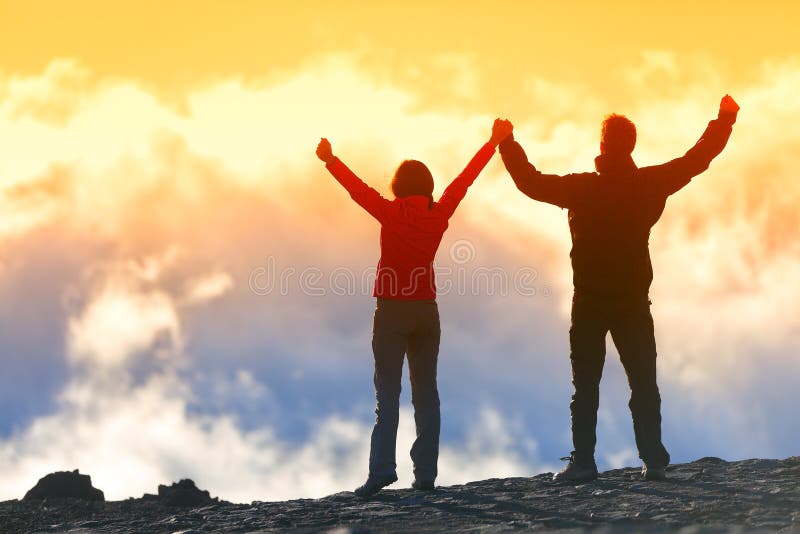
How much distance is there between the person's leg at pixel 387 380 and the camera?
10.5 metres

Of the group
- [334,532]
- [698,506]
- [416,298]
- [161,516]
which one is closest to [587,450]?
[698,506]

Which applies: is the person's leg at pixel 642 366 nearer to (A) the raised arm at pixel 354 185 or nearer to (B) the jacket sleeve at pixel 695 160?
(B) the jacket sleeve at pixel 695 160

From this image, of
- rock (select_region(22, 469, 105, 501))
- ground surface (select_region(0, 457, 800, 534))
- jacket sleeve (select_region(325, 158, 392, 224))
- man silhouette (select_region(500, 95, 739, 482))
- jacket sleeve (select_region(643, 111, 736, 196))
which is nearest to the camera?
ground surface (select_region(0, 457, 800, 534))

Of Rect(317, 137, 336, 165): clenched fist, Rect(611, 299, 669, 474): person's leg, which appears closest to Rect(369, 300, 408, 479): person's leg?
Rect(317, 137, 336, 165): clenched fist

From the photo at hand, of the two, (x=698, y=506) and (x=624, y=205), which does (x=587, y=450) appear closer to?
(x=698, y=506)

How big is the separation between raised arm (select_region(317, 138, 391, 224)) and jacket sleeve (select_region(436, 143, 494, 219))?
24.9 inches

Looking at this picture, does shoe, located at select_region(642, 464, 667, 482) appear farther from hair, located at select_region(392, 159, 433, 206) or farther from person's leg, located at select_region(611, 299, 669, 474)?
hair, located at select_region(392, 159, 433, 206)

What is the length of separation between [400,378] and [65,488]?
22.5ft

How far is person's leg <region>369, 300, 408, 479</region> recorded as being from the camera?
10.5 metres

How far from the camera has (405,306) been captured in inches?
413

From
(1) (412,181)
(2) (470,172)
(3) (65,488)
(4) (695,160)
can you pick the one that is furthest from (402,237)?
(3) (65,488)

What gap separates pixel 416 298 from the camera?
1051cm

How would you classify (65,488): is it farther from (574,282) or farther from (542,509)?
(574,282)

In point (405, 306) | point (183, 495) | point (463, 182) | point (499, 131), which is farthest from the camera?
point (183, 495)
